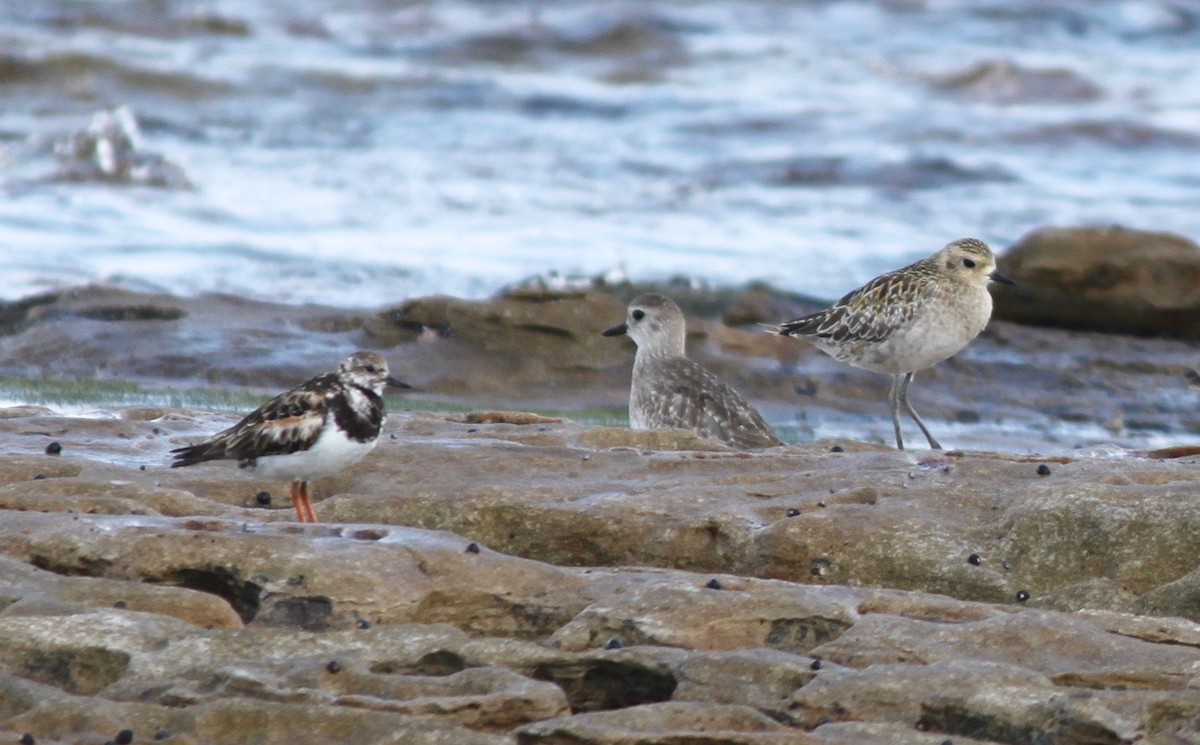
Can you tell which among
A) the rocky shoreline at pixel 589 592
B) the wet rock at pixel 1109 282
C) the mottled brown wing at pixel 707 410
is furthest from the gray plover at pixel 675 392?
the wet rock at pixel 1109 282

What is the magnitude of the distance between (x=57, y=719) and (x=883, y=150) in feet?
81.2

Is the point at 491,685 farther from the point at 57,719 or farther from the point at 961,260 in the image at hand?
the point at 961,260

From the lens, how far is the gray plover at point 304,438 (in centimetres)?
746

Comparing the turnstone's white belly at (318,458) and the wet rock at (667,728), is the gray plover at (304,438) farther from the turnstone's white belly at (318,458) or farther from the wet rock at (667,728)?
the wet rock at (667,728)

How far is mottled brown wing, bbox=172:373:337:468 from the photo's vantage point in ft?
24.5

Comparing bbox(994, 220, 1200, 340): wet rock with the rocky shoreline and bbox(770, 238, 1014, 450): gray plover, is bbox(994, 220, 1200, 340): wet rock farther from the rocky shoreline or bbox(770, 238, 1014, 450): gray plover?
the rocky shoreline

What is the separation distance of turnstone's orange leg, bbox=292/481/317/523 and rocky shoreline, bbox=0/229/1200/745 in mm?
103

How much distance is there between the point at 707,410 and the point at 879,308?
1.55m

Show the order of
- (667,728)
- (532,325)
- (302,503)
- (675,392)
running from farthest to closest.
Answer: (532,325)
(675,392)
(302,503)
(667,728)

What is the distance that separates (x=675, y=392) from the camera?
1102cm

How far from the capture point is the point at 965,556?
23.3 feet

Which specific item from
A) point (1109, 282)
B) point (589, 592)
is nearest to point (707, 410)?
point (589, 592)

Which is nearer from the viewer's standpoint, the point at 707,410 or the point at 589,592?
the point at 589,592

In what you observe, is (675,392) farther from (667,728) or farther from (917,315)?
(667,728)
